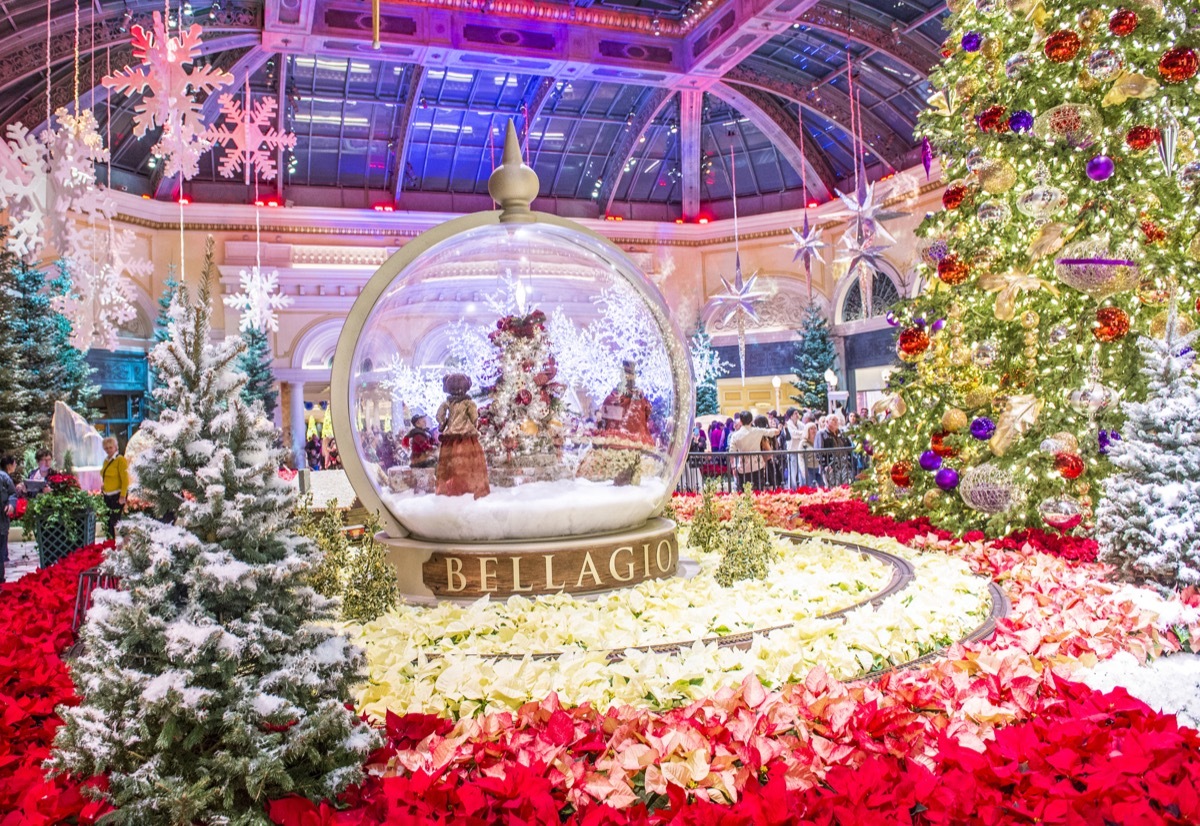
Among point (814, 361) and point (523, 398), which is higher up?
point (814, 361)

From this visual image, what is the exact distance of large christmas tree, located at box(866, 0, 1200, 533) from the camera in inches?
213

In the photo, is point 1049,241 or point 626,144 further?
point 626,144

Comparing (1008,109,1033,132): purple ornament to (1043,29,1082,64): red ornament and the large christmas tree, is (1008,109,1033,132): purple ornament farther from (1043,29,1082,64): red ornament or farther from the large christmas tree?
(1043,29,1082,64): red ornament

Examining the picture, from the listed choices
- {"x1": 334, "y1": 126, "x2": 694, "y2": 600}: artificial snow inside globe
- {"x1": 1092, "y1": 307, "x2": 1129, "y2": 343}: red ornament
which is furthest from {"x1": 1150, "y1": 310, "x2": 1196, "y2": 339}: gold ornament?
{"x1": 334, "y1": 126, "x2": 694, "y2": 600}: artificial snow inside globe

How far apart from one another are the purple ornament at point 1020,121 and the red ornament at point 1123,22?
64cm

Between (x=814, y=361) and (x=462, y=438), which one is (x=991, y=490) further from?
(x=814, y=361)

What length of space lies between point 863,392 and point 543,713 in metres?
19.8

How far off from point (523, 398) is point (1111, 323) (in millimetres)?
3548

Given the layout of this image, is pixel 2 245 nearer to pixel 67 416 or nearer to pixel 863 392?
pixel 67 416

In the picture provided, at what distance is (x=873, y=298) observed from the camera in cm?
2080

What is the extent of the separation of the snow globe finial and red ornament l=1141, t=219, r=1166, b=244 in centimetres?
365

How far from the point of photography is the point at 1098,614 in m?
3.78

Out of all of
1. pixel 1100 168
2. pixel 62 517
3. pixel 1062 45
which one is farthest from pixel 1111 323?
pixel 62 517

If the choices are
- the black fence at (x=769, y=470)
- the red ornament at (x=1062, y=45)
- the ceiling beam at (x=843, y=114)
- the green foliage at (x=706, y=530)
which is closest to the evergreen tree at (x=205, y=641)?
the green foliage at (x=706, y=530)
